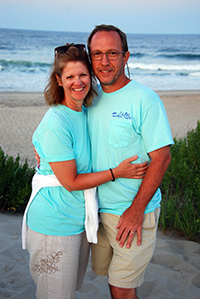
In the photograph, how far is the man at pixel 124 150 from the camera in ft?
7.34

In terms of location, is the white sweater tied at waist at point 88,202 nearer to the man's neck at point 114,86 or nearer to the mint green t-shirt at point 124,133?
the mint green t-shirt at point 124,133

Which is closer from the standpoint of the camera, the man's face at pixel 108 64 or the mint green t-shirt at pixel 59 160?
the mint green t-shirt at pixel 59 160

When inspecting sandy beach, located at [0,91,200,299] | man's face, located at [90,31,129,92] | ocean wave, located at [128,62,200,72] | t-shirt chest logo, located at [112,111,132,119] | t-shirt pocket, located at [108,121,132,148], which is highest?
ocean wave, located at [128,62,200,72]

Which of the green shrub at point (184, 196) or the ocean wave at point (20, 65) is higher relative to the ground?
the ocean wave at point (20, 65)

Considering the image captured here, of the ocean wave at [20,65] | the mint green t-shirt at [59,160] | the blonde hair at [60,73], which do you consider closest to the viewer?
the mint green t-shirt at [59,160]

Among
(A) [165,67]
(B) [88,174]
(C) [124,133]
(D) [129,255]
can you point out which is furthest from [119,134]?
(A) [165,67]

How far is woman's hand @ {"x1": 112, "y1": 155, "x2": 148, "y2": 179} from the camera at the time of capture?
2.23 meters

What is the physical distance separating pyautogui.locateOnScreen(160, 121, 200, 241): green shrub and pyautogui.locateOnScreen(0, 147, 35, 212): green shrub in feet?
6.58

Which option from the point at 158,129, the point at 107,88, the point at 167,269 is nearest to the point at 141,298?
the point at 167,269

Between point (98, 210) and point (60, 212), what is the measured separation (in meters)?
0.39

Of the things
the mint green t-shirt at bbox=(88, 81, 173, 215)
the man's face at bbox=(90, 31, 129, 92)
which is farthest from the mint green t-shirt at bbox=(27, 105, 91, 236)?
the man's face at bbox=(90, 31, 129, 92)

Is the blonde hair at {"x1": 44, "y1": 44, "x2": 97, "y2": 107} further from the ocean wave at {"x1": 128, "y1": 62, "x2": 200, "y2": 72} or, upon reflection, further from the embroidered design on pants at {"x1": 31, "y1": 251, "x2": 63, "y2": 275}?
the ocean wave at {"x1": 128, "y1": 62, "x2": 200, "y2": 72}

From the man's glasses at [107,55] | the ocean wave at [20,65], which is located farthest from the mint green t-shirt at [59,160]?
the ocean wave at [20,65]

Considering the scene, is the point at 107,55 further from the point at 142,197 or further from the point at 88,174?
the point at 142,197
